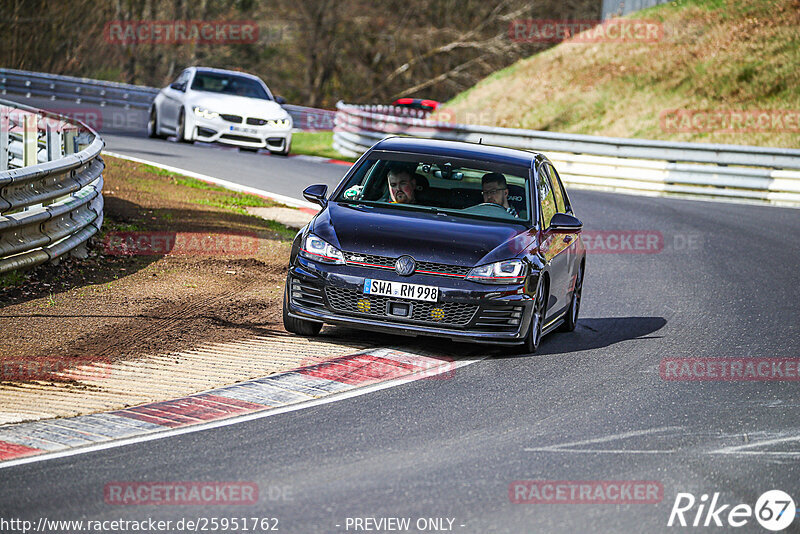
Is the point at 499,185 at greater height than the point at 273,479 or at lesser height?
greater

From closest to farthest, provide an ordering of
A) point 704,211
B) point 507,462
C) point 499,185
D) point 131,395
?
point 507,462 → point 131,395 → point 499,185 → point 704,211

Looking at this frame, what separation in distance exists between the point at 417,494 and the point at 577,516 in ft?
2.47

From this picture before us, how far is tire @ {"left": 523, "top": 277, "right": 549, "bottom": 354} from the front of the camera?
30.6 ft

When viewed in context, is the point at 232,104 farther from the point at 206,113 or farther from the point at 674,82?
the point at 674,82

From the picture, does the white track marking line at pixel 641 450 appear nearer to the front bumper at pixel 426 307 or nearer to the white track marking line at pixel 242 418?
the white track marking line at pixel 242 418

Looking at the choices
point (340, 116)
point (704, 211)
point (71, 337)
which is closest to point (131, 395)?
point (71, 337)

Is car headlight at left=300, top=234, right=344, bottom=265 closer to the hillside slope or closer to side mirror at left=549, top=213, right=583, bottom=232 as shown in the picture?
side mirror at left=549, top=213, right=583, bottom=232

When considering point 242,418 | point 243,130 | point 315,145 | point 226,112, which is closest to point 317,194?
point 242,418

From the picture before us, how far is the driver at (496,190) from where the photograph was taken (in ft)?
32.5

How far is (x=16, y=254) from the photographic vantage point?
10.5 metres

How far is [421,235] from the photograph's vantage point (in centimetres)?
905

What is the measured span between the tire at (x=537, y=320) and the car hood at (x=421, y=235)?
1.32ft

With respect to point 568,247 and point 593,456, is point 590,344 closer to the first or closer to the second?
point 568,247

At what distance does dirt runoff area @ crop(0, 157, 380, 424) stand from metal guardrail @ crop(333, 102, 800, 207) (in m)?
11.9
